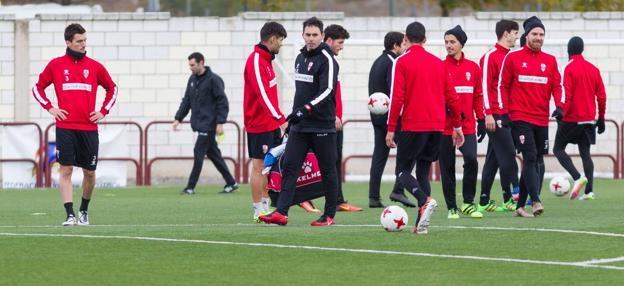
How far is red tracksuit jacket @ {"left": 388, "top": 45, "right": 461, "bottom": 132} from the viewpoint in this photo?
1302 centimetres

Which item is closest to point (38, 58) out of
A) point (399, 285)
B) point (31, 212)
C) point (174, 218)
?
point (31, 212)

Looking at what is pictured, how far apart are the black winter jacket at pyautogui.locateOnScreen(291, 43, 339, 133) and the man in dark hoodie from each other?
6.58 meters

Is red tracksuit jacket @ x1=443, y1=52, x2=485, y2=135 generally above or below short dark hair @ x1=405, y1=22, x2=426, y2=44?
below

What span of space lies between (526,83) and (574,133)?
4.92 metres

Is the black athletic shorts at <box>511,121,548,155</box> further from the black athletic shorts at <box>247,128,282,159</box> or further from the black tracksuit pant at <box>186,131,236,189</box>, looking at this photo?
the black tracksuit pant at <box>186,131,236,189</box>

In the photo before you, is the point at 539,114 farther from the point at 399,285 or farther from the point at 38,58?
the point at 38,58

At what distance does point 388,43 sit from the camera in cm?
1695

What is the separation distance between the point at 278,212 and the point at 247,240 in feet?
5.27

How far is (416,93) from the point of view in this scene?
13148 mm

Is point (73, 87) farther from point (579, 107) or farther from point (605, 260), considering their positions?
point (579, 107)

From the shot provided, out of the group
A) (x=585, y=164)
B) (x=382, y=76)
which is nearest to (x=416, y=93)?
(x=382, y=76)

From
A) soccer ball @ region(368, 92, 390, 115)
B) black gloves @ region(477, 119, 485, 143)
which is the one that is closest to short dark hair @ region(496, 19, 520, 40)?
black gloves @ region(477, 119, 485, 143)

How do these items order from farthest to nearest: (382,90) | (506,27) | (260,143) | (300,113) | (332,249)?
(382,90) → (506,27) → (260,143) → (300,113) → (332,249)

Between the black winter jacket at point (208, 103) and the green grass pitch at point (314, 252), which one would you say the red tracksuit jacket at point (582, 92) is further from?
the black winter jacket at point (208, 103)
